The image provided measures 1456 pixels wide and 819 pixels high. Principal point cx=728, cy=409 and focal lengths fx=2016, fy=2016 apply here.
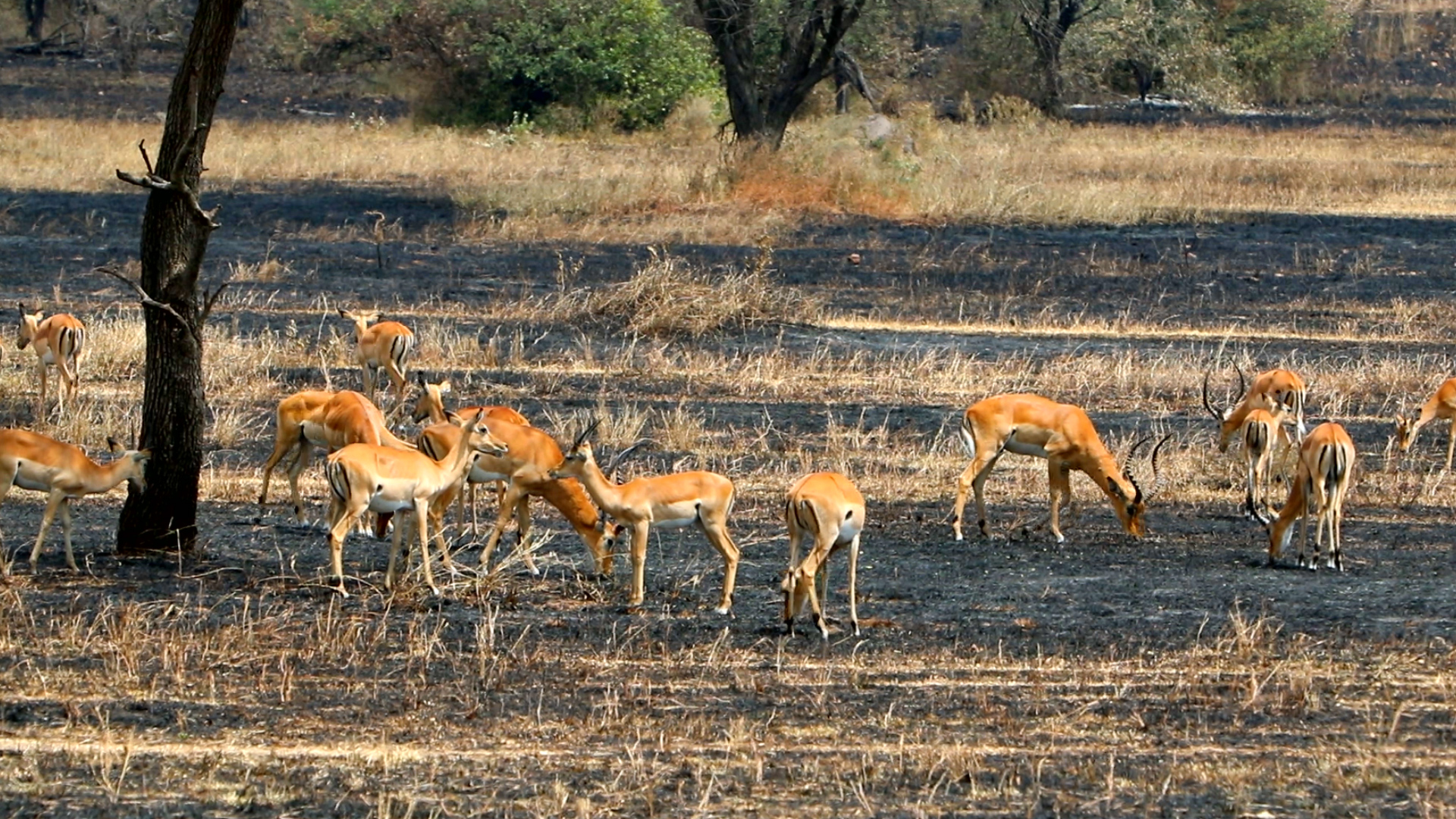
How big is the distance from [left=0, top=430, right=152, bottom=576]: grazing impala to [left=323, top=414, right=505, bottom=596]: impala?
3.62 feet

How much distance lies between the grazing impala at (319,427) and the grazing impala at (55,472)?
3.94ft

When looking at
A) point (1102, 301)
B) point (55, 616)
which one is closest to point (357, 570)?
point (55, 616)

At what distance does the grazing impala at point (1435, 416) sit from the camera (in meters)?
14.5

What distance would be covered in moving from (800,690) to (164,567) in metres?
3.81

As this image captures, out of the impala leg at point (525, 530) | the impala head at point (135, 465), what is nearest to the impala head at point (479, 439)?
the impala leg at point (525, 530)

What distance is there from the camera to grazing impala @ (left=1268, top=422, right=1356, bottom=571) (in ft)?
36.5

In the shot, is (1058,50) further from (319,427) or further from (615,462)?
(319,427)

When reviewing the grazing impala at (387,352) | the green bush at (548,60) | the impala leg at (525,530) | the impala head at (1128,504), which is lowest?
the impala head at (1128,504)

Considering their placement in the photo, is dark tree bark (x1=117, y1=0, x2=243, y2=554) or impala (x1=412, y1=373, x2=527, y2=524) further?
impala (x1=412, y1=373, x2=527, y2=524)

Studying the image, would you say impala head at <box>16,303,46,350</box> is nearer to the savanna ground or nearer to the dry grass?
the savanna ground

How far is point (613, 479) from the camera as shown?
12.6 m

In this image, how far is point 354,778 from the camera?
280 inches

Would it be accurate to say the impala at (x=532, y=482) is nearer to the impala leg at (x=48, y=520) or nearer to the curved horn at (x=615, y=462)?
the curved horn at (x=615, y=462)

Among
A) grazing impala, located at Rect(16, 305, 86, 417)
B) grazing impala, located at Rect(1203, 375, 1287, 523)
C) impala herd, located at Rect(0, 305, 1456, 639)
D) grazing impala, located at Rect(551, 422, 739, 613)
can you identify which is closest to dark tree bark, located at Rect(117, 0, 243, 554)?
impala herd, located at Rect(0, 305, 1456, 639)
